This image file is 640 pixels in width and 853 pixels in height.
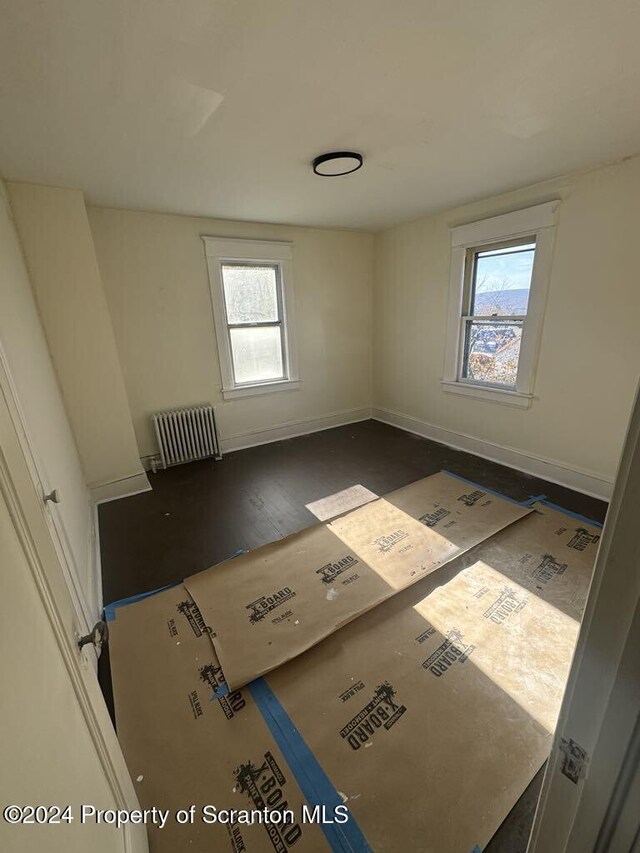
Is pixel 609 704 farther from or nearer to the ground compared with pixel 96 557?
Answer: farther from the ground

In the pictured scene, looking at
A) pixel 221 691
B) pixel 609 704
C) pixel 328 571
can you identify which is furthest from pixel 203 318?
pixel 609 704

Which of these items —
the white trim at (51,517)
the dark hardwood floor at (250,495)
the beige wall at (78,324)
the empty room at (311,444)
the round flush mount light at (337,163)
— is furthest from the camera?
the beige wall at (78,324)

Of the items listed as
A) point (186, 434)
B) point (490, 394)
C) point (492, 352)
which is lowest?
point (186, 434)

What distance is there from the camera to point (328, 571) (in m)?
2.19

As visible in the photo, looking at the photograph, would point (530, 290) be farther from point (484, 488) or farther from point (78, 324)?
point (78, 324)

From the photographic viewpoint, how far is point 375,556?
7.52 feet

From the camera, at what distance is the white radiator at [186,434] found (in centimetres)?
356

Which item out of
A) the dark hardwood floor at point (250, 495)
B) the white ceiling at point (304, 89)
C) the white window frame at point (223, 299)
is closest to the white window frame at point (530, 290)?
the white ceiling at point (304, 89)

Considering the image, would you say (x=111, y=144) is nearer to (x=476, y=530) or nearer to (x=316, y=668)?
(x=316, y=668)

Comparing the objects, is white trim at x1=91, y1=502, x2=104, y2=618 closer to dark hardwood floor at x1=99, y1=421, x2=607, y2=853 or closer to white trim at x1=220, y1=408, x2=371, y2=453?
dark hardwood floor at x1=99, y1=421, x2=607, y2=853

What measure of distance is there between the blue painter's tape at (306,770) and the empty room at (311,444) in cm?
1

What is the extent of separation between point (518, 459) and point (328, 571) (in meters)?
2.26

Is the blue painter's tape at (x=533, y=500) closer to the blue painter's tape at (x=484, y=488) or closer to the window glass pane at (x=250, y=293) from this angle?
the blue painter's tape at (x=484, y=488)

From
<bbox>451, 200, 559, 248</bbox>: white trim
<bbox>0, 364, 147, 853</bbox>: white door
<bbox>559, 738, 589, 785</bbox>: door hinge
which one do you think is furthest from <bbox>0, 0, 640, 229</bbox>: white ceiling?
<bbox>559, 738, 589, 785</bbox>: door hinge
